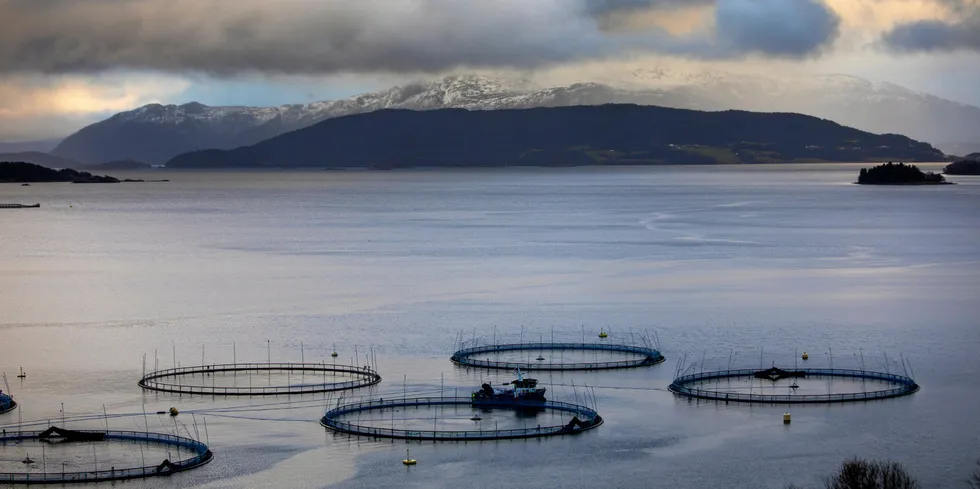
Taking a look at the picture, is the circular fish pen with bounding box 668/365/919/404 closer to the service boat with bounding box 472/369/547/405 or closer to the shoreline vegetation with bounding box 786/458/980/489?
the service boat with bounding box 472/369/547/405

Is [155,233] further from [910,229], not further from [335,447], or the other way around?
[335,447]

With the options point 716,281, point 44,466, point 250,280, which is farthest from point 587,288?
point 44,466

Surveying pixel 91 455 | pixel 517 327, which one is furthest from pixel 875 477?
pixel 517 327

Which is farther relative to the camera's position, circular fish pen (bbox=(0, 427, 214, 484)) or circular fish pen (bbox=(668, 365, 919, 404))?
circular fish pen (bbox=(668, 365, 919, 404))

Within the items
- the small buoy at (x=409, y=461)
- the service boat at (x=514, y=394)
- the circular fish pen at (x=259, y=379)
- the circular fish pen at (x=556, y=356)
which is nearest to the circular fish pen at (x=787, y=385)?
the circular fish pen at (x=556, y=356)

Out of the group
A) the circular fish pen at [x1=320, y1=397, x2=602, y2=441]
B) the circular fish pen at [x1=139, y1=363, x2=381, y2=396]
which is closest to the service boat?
the circular fish pen at [x1=320, y1=397, x2=602, y2=441]

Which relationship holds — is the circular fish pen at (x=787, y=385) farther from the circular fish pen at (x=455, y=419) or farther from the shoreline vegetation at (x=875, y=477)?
the shoreline vegetation at (x=875, y=477)
